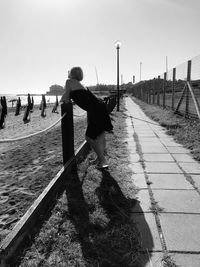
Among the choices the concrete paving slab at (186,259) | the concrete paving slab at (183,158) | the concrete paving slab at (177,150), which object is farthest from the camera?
the concrete paving slab at (177,150)

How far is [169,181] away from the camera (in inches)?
171

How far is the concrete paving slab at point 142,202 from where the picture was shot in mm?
3359

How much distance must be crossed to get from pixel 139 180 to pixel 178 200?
0.88 meters

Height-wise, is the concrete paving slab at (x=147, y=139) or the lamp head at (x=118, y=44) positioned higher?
the lamp head at (x=118, y=44)

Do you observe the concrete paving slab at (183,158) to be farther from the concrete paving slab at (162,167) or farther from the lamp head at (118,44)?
the lamp head at (118,44)

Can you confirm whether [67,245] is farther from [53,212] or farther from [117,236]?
[53,212]

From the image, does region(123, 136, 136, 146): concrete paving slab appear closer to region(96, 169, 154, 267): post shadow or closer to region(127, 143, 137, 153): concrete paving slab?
region(127, 143, 137, 153): concrete paving slab

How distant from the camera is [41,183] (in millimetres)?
4402

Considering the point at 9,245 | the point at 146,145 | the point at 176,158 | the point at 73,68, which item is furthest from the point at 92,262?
the point at 146,145

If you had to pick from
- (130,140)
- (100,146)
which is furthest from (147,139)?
(100,146)

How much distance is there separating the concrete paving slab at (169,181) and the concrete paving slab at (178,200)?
0.20 m

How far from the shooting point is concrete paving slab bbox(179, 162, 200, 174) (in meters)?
4.81

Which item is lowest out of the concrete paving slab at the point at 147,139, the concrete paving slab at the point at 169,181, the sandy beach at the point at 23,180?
the sandy beach at the point at 23,180

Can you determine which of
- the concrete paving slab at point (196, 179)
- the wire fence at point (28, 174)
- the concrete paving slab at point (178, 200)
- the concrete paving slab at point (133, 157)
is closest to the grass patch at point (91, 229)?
the concrete paving slab at point (178, 200)
